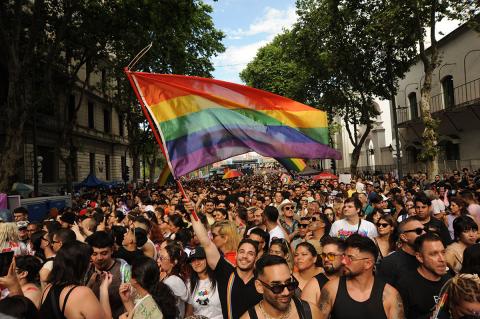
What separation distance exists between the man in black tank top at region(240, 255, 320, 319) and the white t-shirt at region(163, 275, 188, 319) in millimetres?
1224

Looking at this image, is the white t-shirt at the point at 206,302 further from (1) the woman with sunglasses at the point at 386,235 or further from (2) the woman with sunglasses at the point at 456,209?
(2) the woman with sunglasses at the point at 456,209

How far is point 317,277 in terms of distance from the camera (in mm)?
3836

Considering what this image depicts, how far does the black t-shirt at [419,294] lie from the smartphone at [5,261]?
3.24 m

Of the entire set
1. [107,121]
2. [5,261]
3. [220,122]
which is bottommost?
[5,261]

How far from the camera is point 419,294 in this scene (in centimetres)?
354

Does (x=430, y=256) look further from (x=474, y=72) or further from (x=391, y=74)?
(x=474, y=72)

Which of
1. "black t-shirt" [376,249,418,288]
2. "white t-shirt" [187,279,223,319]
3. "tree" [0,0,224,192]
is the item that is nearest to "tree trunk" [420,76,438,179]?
"tree" [0,0,224,192]

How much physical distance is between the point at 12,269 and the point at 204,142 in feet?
8.15

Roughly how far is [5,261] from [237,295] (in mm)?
1893

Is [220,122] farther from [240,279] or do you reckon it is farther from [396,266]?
[396,266]

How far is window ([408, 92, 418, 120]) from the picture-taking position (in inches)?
1132

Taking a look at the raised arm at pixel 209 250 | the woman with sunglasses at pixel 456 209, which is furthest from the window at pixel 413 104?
the raised arm at pixel 209 250

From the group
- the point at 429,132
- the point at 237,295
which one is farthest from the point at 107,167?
the point at 237,295

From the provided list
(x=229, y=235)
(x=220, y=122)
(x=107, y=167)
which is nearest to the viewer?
(x=229, y=235)
